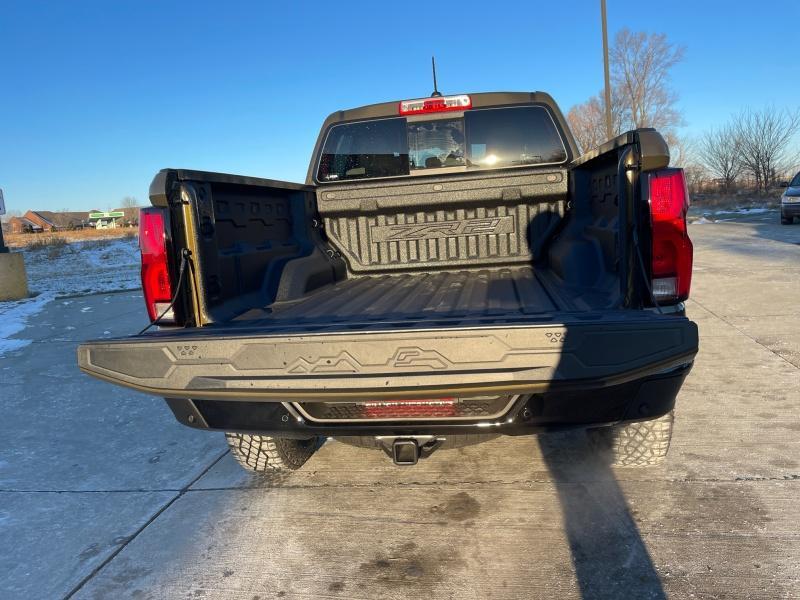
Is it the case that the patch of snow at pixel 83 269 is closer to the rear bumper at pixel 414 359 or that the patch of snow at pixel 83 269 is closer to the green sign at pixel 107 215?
the rear bumper at pixel 414 359

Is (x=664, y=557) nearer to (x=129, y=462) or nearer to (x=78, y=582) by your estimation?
(x=78, y=582)

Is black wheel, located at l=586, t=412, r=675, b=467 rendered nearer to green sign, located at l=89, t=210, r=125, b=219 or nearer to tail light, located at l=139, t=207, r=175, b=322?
tail light, located at l=139, t=207, r=175, b=322

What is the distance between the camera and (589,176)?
360 centimetres

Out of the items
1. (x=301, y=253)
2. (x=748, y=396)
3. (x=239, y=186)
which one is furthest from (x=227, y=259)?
(x=748, y=396)

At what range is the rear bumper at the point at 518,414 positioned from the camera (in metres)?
2.25

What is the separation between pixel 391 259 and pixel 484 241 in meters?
0.68

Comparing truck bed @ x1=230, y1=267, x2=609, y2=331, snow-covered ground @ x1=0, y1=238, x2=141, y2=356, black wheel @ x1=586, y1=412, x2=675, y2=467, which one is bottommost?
black wheel @ x1=586, y1=412, x2=675, y2=467

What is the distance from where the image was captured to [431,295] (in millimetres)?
3322

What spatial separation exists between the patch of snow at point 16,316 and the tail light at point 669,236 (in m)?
7.41

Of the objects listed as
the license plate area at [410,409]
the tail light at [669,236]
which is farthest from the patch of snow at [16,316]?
the tail light at [669,236]

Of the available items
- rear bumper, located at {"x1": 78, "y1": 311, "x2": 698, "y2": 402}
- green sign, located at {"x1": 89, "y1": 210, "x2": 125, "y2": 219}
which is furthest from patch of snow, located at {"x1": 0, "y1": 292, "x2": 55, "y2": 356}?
green sign, located at {"x1": 89, "y1": 210, "x2": 125, "y2": 219}

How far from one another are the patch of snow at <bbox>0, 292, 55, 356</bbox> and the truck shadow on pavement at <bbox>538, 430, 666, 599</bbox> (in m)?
6.79

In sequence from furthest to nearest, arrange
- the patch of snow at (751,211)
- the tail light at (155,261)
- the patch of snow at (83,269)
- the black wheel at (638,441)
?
the patch of snow at (751,211) < the patch of snow at (83,269) < the black wheel at (638,441) < the tail light at (155,261)

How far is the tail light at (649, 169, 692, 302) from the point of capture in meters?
2.36
